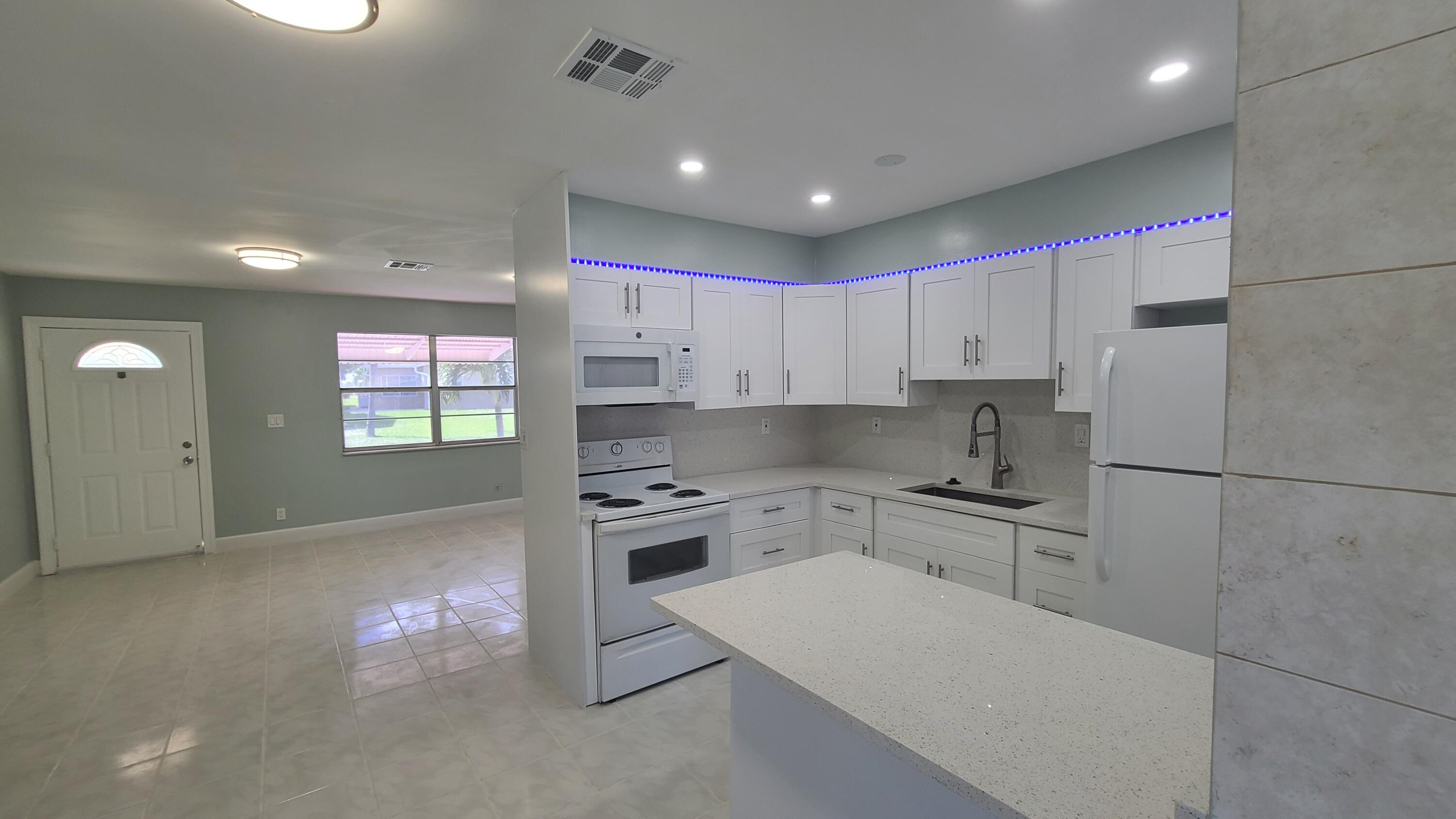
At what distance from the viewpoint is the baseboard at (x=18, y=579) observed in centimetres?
434

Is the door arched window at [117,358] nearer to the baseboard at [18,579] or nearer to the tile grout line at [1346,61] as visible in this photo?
the baseboard at [18,579]

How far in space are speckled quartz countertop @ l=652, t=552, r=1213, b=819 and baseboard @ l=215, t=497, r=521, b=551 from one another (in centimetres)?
588

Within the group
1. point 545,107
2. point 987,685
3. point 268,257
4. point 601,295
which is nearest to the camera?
point 987,685

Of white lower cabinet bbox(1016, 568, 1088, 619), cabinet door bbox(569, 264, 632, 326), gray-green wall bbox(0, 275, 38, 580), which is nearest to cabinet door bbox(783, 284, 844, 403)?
cabinet door bbox(569, 264, 632, 326)

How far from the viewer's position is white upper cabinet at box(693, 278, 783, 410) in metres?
3.51

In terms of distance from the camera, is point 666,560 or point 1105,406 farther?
point 666,560

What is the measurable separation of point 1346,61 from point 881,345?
3098 millimetres

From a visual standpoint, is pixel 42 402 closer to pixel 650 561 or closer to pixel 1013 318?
pixel 650 561

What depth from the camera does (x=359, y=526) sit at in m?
6.20

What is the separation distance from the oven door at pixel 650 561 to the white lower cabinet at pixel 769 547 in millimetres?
101

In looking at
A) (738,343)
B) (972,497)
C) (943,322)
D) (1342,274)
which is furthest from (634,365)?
(1342,274)

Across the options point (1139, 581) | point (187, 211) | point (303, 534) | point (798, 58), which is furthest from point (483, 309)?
point (1139, 581)

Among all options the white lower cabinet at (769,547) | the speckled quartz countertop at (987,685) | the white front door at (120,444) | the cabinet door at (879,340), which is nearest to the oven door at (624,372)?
the white lower cabinet at (769,547)

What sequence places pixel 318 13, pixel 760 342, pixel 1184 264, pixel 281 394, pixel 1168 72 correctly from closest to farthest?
pixel 318 13, pixel 1168 72, pixel 1184 264, pixel 760 342, pixel 281 394
